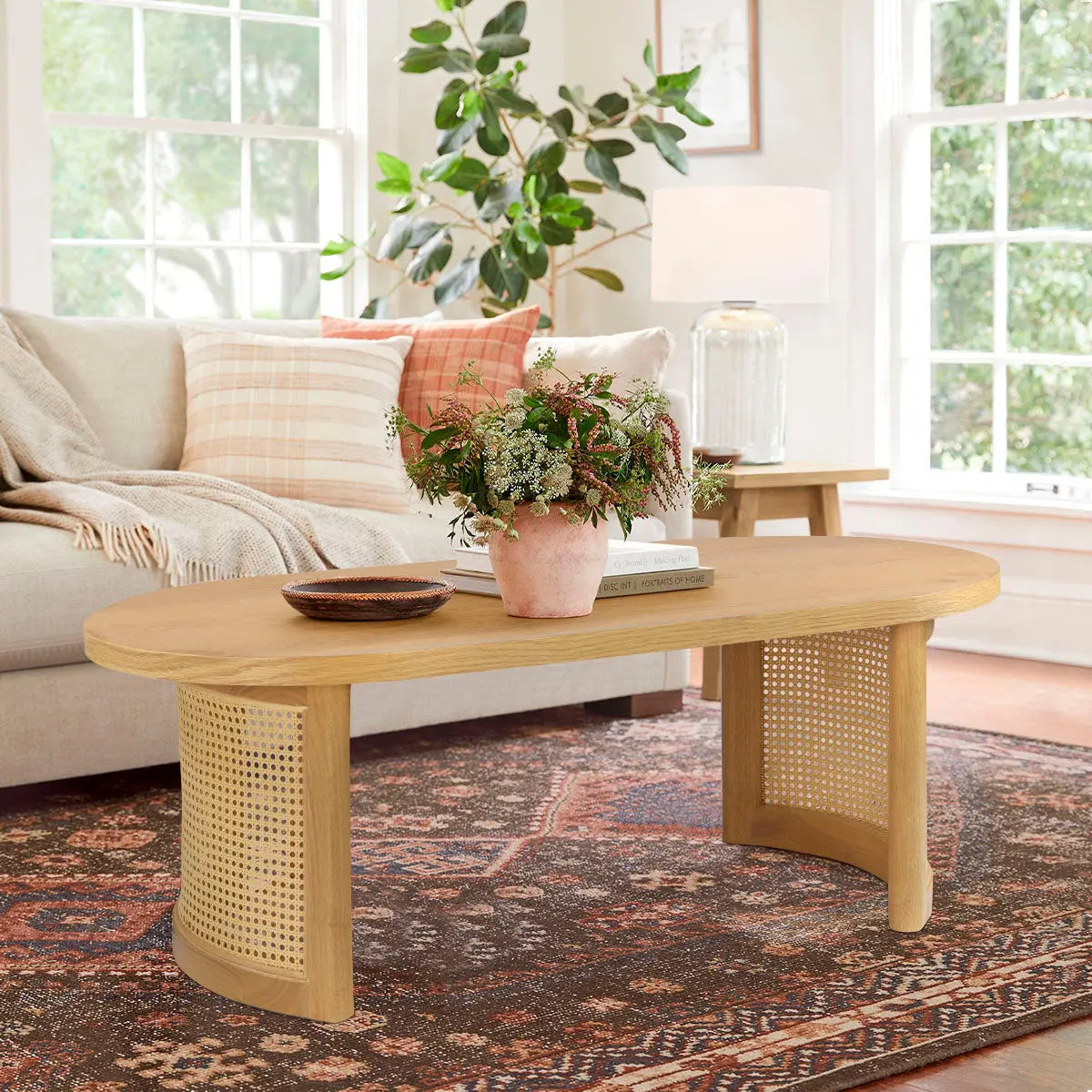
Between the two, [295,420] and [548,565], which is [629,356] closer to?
[295,420]

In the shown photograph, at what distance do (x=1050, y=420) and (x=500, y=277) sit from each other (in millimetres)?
1727

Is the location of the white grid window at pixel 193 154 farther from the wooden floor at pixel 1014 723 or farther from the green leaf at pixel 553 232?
the wooden floor at pixel 1014 723

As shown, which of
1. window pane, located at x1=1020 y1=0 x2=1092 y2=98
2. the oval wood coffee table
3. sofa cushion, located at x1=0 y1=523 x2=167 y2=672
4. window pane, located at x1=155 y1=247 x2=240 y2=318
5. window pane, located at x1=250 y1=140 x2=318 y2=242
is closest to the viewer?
the oval wood coffee table

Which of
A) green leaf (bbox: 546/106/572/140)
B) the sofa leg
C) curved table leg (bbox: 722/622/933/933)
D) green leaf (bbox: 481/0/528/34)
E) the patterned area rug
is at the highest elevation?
green leaf (bbox: 481/0/528/34)

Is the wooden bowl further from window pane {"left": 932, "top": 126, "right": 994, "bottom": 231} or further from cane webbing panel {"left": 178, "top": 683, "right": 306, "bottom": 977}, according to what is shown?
window pane {"left": 932, "top": 126, "right": 994, "bottom": 231}

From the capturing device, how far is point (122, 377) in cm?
411

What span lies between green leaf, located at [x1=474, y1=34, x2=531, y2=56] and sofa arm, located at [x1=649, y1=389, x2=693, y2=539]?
166 centimetres

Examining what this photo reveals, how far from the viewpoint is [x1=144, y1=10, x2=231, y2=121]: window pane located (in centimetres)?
539

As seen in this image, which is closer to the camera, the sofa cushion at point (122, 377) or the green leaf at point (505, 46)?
the sofa cushion at point (122, 377)

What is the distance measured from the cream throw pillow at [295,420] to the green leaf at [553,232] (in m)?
1.38

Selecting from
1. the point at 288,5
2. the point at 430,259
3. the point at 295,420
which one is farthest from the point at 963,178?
the point at 295,420

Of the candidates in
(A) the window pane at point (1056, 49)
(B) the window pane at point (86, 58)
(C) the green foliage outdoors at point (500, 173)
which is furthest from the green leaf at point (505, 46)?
(A) the window pane at point (1056, 49)

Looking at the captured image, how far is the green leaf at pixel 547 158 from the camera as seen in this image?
533cm

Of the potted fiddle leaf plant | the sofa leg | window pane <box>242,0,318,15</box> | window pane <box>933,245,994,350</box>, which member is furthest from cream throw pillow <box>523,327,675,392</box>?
window pane <box>242,0,318,15</box>
